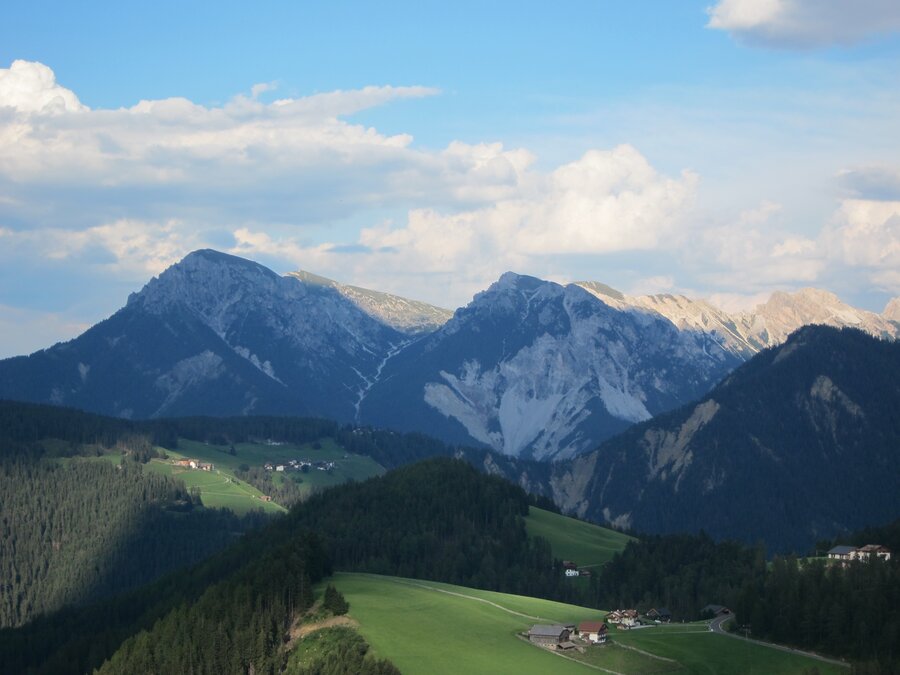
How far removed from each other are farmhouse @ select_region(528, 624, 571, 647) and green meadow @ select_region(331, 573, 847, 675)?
2.06m

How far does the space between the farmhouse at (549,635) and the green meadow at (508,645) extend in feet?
6.77

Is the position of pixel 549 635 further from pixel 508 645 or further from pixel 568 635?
pixel 508 645

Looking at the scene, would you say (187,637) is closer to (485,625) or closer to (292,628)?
(292,628)

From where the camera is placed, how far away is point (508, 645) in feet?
510

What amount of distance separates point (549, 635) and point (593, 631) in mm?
5838

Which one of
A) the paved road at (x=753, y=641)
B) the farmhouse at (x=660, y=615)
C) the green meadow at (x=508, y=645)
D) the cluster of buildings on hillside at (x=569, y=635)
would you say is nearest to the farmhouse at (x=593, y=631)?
the cluster of buildings on hillside at (x=569, y=635)

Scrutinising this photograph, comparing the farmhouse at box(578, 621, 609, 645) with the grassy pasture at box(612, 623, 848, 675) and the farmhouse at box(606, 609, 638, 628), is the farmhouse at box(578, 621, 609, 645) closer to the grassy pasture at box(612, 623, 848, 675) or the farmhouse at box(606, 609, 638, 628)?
the grassy pasture at box(612, 623, 848, 675)

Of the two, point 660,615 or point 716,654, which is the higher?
point 660,615

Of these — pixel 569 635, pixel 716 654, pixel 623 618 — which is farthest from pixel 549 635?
pixel 623 618

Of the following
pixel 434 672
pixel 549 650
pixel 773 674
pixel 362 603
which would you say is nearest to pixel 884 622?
pixel 773 674

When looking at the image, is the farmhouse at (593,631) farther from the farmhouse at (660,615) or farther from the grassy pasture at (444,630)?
the farmhouse at (660,615)

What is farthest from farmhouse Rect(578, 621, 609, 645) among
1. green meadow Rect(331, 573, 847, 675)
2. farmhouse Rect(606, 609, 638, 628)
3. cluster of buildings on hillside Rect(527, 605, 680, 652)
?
farmhouse Rect(606, 609, 638, 628)

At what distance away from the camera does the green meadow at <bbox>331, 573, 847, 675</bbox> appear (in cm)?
14675

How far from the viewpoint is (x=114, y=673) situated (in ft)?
554
